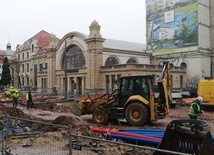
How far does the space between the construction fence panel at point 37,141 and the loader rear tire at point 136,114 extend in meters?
5.19

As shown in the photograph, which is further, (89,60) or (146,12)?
(146,12)

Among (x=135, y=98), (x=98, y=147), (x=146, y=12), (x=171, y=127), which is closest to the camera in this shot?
(x=171, y=127)

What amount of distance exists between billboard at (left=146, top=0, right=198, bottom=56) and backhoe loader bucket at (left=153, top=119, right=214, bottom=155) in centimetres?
4677

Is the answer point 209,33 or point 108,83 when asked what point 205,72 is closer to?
point 209,33

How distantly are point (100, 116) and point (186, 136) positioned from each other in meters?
9.55

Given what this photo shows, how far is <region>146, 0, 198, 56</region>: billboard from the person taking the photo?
5141 cm

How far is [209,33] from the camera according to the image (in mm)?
54531

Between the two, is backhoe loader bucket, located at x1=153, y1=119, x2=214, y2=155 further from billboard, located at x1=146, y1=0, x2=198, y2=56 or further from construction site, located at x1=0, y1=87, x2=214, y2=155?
billboard, located at x1=146, y1=0, x2=198, y2=56

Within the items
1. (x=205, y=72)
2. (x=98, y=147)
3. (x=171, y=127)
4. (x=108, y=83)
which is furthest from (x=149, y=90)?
(x=205, y=72)

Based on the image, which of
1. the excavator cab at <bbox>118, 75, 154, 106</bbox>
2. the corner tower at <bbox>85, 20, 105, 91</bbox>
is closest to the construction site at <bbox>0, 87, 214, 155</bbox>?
the excavator cab at <bbox>118, 75, 154, 106</bbox>

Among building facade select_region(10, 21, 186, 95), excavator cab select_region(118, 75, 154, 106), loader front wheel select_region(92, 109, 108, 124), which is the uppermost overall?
building facade select_region(10, 21, 186, 95)

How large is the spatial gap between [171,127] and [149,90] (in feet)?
25.4

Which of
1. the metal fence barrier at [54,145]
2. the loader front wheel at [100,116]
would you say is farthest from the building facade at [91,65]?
the metal fence barrier at [54,145]

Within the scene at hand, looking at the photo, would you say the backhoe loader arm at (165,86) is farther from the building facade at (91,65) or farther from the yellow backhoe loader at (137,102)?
the building facade at (91,65)
